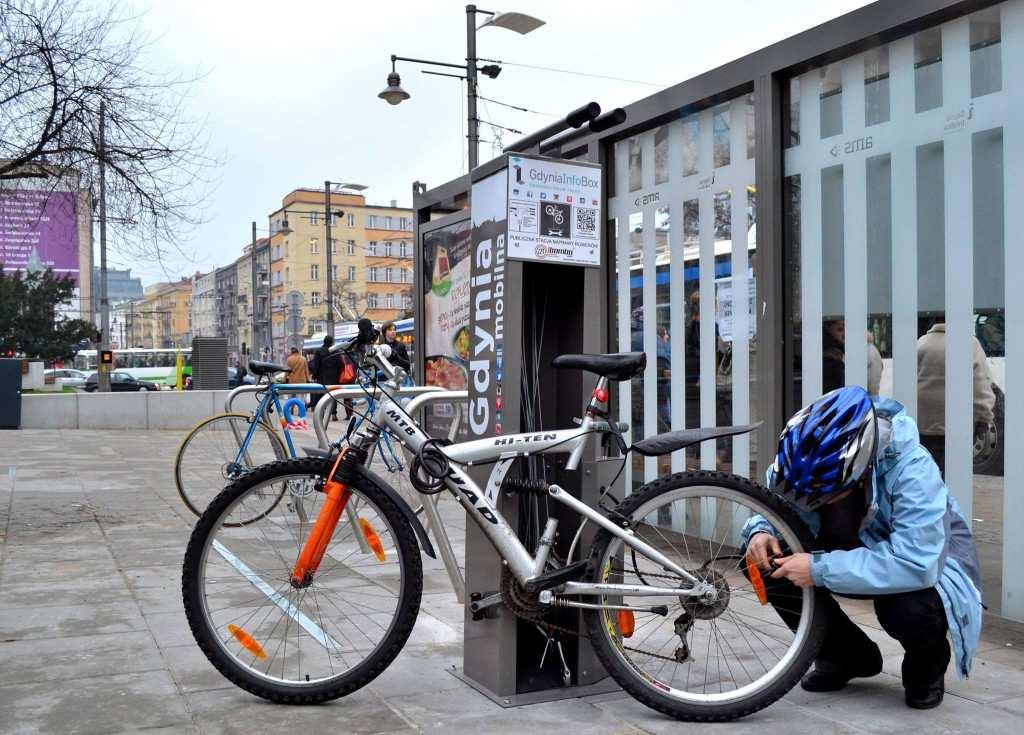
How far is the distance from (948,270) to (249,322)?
9596 cm

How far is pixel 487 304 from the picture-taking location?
11.9 ft

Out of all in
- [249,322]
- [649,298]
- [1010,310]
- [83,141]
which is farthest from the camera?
[249,322]

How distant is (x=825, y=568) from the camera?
10.5 feet

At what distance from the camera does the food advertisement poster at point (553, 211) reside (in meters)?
3.49

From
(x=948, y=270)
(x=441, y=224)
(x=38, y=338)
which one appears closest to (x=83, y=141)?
(x=441, y=224)

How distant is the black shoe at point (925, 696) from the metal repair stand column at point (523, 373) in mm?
1000

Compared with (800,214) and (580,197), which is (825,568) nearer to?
(580,197)

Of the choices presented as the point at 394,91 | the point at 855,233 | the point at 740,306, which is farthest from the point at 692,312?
the point at 394,91

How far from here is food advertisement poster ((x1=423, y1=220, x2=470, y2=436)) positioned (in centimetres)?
910

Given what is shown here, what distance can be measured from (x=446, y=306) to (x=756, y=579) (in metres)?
6.51

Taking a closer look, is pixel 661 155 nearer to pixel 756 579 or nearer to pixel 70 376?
pixel 756 579

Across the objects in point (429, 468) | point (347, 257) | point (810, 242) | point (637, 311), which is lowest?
point (429, 468)

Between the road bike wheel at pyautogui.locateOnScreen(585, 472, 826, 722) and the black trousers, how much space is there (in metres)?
0.02

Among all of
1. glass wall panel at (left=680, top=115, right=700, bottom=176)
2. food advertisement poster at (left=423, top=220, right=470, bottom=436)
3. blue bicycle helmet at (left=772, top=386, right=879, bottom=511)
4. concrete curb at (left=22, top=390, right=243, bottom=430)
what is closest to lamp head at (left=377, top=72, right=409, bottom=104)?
concrete curb at (left=22, top=390, right=243, bottom=430)
